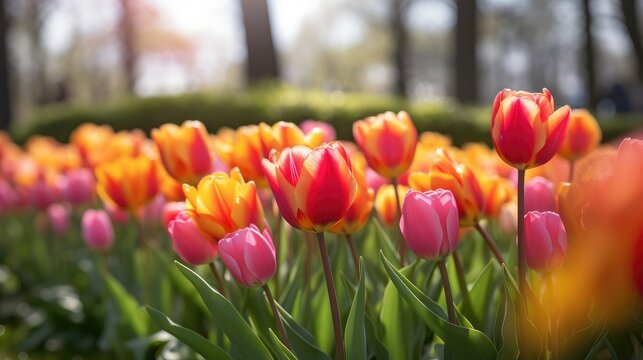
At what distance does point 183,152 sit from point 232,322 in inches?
33.5

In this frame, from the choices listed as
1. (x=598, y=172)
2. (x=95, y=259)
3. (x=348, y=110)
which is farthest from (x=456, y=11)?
(x=598, y=172)

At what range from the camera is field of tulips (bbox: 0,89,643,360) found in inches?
51.8

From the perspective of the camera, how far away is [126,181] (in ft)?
7.74

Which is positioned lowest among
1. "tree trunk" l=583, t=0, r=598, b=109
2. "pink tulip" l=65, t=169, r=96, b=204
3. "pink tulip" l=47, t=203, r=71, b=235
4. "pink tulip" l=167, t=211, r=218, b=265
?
"tree trunk" l=583, t=0, r=598, b=109

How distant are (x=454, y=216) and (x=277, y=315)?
390 millimetres

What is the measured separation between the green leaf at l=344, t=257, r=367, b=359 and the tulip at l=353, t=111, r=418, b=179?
57cm

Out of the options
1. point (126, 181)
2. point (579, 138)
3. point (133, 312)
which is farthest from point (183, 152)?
point (579, 138)

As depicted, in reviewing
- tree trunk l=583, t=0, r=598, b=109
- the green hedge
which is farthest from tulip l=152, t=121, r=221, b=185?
tree trunk l=583, t=0, r=598, b=109

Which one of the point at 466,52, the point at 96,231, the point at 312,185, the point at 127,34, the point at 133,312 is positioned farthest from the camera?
the point at 127,34

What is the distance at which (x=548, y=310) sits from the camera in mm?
1456

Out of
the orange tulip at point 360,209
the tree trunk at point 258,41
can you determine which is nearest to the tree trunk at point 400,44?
the tree trunk at point 258,41

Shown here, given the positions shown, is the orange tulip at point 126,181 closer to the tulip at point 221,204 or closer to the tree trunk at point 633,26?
the tulip at point 221,204

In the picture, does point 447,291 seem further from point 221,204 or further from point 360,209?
point 221,204

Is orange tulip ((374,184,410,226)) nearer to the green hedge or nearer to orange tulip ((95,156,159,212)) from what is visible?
orange tulip ((95,156,159,212))
